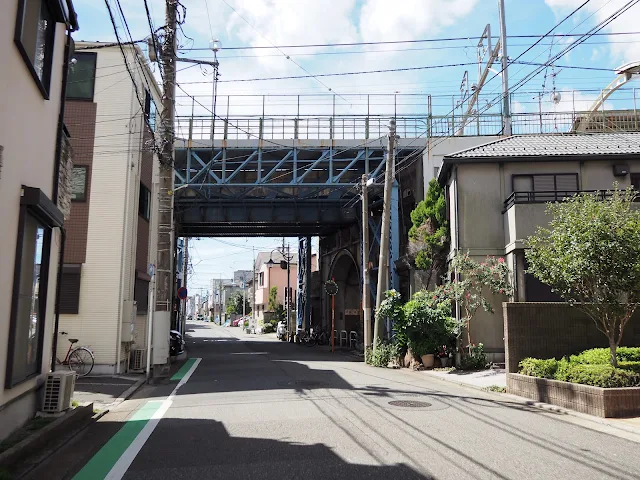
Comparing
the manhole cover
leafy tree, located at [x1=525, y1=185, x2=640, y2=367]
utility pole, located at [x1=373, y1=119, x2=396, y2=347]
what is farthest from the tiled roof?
the manhole cover

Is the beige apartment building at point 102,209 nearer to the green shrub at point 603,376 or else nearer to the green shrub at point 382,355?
the green shrub at point 382,355

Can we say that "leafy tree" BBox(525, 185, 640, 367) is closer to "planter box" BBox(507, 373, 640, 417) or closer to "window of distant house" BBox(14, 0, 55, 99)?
"planter box" BBox(507, 373, 640, 417)

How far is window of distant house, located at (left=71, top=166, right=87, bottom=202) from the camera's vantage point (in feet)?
52.4

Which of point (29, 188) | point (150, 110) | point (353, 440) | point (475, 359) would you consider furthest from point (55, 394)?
point (150, 110)

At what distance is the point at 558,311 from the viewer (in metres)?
12.5

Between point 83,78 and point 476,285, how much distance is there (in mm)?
13505

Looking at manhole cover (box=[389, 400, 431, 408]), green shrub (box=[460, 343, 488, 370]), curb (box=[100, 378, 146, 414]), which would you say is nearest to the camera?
manhole cover (box=[389, 400, 431, 408])

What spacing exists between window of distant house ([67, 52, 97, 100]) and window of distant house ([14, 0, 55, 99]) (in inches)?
321

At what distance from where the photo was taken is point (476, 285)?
17.2 m

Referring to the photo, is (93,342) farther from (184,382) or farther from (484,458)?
(484,458)

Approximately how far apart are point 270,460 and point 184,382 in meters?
8.84

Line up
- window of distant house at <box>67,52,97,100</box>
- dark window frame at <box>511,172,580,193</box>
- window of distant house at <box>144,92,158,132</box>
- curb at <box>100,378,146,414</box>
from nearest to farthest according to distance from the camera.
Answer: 1. curb at <box>100,378,146,414</box>
2. window of distant house at <box>67,52,97,100</box>
3. dark window frame at <box>511,172,580,193</box>
4. window of distant house at <box>144,92,158,132</box>

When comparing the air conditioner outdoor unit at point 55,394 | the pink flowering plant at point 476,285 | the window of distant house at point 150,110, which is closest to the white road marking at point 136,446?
the air conditioner outdoor unit at point 55,394

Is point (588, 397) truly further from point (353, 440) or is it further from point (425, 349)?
point (425, 349)
